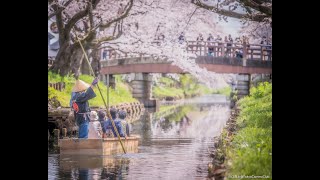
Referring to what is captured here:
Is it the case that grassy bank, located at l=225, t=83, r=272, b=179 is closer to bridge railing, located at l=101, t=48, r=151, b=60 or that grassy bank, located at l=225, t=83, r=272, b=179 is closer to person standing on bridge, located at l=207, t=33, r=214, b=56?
person standing on bridge, located at l=207, t=33, r=214, b=56

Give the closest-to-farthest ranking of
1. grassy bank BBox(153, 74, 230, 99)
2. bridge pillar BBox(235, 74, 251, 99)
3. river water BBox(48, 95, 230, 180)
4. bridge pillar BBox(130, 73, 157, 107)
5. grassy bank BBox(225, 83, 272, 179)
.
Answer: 1. grassy bank BBox(225, 83, 272, 179)
2. river water BBox(48, 95, 230, 180)
3. bridge pillar BBox(235, 74, 251, 99)
4. grassy bank BBox(153, 74, 230, 99)
5. bridge pillar BBox(130, 73, 157, 107)

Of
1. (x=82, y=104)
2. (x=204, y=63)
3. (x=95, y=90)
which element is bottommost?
(x=82, y=104)

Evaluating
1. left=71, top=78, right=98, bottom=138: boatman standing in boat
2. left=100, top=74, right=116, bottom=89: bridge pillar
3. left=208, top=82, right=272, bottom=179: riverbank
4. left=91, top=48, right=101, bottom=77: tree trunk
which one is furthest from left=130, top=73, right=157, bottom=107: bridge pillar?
left=208, top=82, right=272, bottom=179: riverbank

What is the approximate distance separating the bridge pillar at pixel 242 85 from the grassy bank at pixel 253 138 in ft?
0.21

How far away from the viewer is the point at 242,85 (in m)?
5.55

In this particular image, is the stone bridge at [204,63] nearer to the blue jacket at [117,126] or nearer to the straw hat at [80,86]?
the straw hat at [80,86]

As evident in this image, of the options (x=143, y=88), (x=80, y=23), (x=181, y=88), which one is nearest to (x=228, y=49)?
(x=181, y=88)

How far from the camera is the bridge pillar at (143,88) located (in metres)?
5.80

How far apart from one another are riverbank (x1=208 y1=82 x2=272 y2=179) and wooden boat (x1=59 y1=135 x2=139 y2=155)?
90 centimetres

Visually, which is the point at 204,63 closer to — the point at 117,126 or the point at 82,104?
the point at 117,126

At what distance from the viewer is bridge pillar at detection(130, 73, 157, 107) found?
19.0ft

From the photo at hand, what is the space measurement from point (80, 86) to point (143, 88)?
697mm
